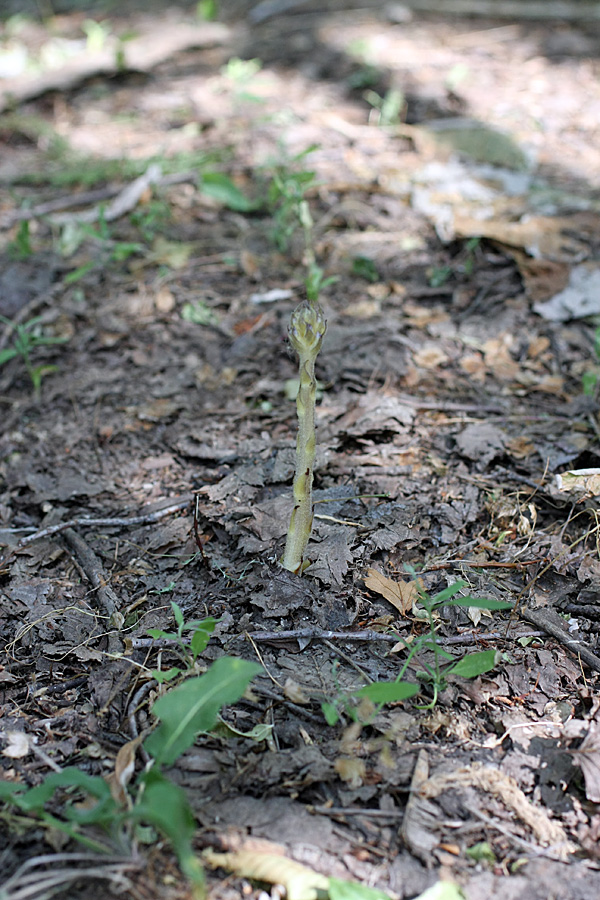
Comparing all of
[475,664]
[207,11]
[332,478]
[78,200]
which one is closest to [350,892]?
[475,664]

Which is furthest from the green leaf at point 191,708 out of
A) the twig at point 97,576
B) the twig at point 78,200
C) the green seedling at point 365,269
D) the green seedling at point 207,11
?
the green seedling at point 207,11

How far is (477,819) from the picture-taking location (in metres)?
1.62

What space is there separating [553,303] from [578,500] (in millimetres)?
1418

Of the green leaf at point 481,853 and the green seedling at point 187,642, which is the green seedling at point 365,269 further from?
the green leaf at point 481,853

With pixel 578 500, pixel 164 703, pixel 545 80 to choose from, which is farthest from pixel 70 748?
pixel 545 80

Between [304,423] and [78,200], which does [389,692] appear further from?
[78,200]

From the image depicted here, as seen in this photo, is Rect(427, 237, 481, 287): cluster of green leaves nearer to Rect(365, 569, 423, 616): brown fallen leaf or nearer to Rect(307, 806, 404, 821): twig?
Rect(365, 569, 423, 616): brown fallen leaf

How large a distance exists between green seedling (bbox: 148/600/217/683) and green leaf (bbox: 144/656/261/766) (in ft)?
0.63

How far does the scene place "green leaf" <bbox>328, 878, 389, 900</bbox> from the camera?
141 centimetres

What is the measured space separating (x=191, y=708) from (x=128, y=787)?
25 centimetres

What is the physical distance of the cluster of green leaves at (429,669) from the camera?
5.57 feet

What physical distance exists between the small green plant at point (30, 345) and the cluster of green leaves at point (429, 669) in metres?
2.09

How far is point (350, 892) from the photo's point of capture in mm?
1415

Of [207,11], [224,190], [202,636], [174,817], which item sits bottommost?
[202,636]
